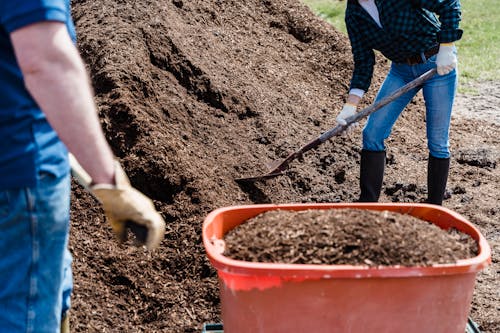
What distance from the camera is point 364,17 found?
11.4 ft

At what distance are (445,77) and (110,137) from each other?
2.01m

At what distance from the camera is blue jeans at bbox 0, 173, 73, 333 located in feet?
5.33

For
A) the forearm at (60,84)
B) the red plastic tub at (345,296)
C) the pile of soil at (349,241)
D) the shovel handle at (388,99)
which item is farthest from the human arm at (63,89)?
the shovel handle at (388,99)

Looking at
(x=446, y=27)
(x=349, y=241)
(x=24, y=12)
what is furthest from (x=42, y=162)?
(x=446, y=27)

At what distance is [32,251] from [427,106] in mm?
2613

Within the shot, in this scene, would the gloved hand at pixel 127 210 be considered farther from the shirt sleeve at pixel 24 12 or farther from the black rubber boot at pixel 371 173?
the black rubber boot at pixel 371 173

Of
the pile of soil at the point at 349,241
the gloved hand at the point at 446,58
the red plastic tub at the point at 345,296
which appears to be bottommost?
the red plastic tub at the point at 345,296

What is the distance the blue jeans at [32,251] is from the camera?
162cm

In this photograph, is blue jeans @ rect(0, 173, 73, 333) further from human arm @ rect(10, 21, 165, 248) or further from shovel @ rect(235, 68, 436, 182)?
shovel @ rect(235, 68, 436, 182)

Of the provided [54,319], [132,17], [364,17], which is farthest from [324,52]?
[54,319]

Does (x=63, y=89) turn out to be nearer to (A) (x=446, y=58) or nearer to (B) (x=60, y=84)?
(B) (x=60, y=84)

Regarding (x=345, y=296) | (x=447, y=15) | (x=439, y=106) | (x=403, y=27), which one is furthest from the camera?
(x=439, y=106)

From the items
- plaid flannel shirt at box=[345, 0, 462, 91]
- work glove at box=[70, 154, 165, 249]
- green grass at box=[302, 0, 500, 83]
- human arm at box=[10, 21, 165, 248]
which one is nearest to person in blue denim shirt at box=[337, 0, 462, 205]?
plaid flannel shirt at box=[345, 0, 462, 91]

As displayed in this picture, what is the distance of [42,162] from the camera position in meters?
1.64
